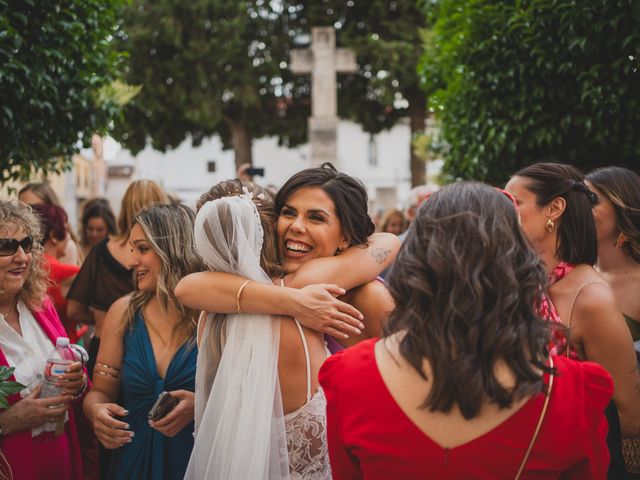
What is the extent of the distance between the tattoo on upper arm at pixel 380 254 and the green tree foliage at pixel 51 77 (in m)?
2.82

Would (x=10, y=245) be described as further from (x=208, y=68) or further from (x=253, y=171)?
(x=208, y=68)

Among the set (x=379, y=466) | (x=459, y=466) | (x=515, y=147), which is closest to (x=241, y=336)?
(x=379, y=466)

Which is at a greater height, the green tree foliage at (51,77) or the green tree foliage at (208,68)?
the green tree foliage at (208,68)

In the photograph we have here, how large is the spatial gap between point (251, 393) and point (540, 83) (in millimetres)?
3494

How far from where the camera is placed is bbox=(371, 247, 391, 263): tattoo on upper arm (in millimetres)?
2598

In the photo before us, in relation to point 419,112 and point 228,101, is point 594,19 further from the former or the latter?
point 228,101

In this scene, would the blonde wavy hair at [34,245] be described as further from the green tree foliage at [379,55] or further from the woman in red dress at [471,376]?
the green tree foliage at [379,55]

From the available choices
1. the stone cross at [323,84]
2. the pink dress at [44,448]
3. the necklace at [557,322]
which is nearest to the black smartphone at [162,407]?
the pink dress at [44,448]

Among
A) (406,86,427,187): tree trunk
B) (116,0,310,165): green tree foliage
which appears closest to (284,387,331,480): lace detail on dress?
(116,0,310,165): green tree foliage

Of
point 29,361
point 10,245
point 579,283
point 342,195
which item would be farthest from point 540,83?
point 29,361

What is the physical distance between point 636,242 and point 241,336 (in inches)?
85.4

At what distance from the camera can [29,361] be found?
307cm

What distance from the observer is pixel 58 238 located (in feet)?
17.4

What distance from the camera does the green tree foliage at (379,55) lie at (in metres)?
18.6
